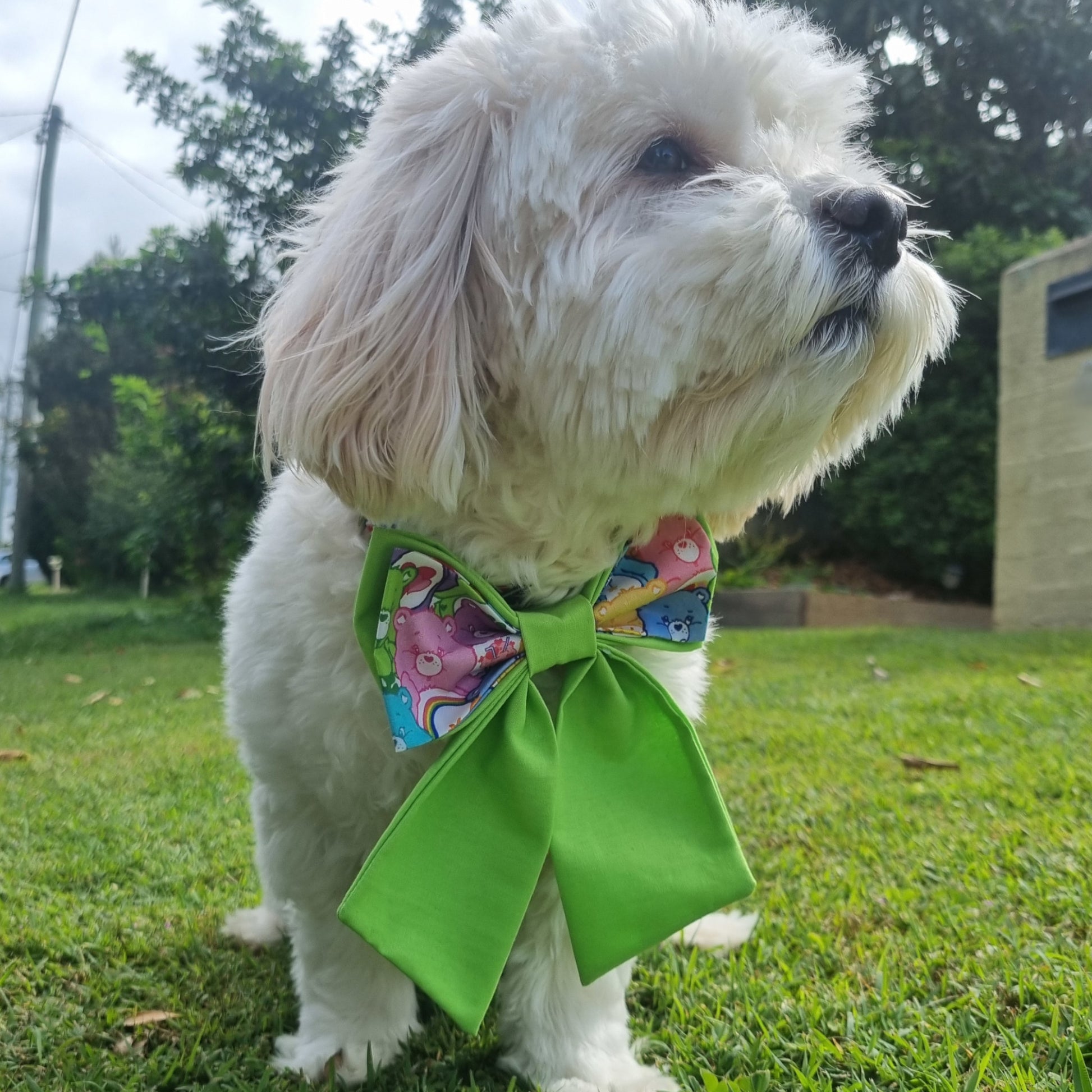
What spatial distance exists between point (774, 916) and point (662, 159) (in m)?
1.46

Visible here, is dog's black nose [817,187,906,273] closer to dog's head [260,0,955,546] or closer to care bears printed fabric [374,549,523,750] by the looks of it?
dog's head [260,0,955,546]

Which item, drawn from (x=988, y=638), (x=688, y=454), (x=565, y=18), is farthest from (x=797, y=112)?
(x=988, y=638)

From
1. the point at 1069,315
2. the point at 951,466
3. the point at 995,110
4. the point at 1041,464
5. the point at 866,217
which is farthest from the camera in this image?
the point at 995,110

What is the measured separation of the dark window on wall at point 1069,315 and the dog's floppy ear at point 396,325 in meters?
5.60

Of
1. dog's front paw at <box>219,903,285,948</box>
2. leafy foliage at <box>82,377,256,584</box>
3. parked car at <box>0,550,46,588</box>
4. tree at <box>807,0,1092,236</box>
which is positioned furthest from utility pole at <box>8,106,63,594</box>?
tree at <box>807,0,1092,236</box>

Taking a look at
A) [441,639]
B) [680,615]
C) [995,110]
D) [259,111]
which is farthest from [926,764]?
[995,110]

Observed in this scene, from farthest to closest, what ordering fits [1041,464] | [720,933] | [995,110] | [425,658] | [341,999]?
[995,110] → [1041,464] → [720,933] → [341,999] → [425,658]

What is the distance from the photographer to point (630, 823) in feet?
4.83

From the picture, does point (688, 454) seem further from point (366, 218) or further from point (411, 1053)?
point (411, 1053)

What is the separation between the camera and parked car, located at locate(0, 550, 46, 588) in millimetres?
6160

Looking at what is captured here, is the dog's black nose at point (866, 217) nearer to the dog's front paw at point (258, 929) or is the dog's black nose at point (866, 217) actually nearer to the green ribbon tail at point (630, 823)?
the green ribbon tail at point (630, 823)

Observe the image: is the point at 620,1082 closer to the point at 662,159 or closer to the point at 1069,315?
the point at 662,159

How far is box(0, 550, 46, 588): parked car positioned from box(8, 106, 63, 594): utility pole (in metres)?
0.02

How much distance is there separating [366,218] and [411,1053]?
1317 millimetres
